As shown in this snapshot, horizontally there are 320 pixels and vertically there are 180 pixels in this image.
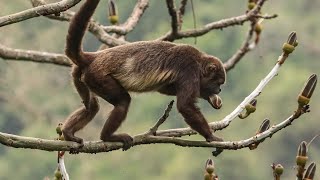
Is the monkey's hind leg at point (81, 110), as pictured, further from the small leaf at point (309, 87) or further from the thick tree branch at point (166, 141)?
the small leaf at point (309, 87)

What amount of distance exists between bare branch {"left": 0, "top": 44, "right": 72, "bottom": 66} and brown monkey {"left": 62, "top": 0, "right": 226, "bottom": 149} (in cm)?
72

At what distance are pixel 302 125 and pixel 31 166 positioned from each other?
12.6m

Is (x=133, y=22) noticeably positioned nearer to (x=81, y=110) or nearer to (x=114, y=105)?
(x=81, y=110)

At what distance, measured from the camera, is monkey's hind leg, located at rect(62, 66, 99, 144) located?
20.5ft

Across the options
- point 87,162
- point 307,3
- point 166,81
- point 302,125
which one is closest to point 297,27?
point 307,3

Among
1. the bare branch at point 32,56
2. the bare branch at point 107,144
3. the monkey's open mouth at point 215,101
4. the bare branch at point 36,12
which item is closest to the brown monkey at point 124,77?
the monkey's open mouth at point 215,101

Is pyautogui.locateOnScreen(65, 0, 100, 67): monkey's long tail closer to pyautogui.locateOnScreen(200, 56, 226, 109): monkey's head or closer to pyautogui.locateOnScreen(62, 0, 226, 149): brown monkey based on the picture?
pyautogui.locateOnScreen(62, 0, 226, 149): brown monkey

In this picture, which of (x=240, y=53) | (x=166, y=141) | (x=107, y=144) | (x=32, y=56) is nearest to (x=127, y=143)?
(x=107, y=144)

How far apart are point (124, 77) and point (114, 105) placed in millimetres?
236

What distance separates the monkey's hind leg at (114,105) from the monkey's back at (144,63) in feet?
0.24

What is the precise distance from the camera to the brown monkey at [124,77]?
6.00 m

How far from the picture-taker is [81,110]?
251 inches

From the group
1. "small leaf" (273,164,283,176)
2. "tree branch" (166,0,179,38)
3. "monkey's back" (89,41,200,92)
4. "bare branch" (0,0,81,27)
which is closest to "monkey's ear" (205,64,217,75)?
"monkey's back" (89,41,200,92)

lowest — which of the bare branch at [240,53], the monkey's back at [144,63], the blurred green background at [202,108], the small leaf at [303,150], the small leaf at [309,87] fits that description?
the blurred green background at [202,108]
